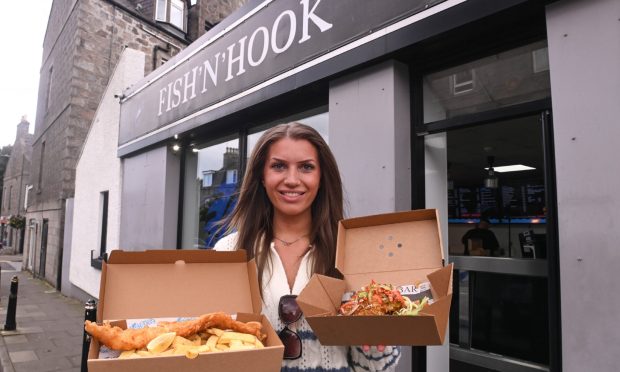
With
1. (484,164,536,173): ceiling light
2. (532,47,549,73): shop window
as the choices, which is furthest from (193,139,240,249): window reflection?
(484,164,536,173): ceiling light

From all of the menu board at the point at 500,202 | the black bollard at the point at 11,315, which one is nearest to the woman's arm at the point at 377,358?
the menu board at the point at 500,202

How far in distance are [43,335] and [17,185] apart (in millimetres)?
33105

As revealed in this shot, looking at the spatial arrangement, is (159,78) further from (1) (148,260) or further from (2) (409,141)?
(1) (148,260)

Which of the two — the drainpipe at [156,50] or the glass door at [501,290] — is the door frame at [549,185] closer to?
the glass door at [501,290]

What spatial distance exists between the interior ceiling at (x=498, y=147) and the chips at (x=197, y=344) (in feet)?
10.1

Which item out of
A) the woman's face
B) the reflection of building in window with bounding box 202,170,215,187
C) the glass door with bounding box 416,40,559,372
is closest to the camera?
the woman's face

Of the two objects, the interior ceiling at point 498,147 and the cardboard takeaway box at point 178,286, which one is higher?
the interior ceiling at point 498,147

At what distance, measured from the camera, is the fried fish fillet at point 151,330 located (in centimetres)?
111

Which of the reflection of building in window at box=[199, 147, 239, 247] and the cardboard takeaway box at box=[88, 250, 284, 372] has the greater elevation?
the reflection of building in window at box=[199, 147, 239, 247]

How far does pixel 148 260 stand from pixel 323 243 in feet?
2.39

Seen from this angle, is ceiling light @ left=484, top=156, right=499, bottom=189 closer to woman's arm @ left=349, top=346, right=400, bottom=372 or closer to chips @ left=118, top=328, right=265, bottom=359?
woman's arm @ left=349, top=346, right=400, bottom=372

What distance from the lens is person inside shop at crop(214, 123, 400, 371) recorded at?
62.7 inches

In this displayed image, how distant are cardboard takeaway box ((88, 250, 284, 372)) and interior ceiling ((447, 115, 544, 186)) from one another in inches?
112

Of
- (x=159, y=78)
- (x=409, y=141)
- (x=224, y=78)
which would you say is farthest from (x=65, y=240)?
(x=409, y=141)
